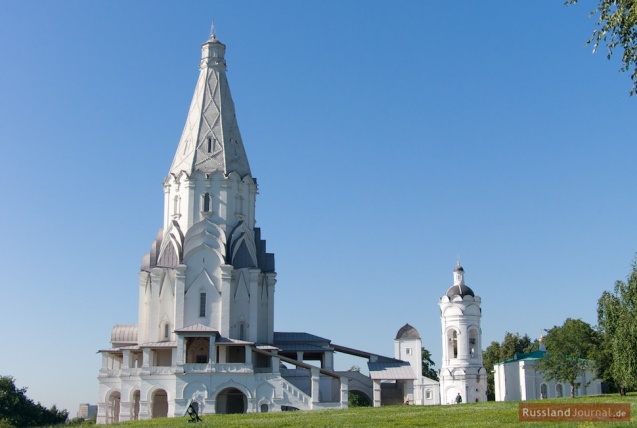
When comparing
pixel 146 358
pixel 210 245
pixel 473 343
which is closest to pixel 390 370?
pixel 473 343

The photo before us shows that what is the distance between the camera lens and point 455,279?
59000mm

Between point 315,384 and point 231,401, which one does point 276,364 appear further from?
point 231,401

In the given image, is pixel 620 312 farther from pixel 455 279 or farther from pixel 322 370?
pixel 455 279

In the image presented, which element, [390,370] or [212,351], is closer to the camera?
[212,351]

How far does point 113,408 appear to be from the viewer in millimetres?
52188

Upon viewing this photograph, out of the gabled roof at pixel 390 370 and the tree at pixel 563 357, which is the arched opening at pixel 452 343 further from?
the tree at pixel 563 357

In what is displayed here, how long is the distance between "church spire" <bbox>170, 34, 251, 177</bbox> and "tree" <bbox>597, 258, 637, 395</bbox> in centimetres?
2544

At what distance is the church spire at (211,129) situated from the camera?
5288 cm

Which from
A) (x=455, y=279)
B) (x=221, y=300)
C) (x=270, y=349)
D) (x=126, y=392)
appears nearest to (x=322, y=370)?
(x=270, y=349)

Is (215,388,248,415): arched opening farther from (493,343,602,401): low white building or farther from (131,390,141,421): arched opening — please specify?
(493,343,602,401): low white building

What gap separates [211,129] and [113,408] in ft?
59.8

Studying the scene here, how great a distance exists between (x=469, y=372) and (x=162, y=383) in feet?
66.7

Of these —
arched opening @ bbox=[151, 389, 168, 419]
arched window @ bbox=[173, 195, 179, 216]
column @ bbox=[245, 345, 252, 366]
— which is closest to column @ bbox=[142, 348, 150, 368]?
arched opening @ bbox=[151, 389, 168, 419]

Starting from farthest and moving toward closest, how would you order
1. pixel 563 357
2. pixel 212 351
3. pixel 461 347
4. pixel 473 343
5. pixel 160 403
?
pixel 473 343, pixel 461 347, pixel 563 357, pixel 160 403, pixel 212 351
